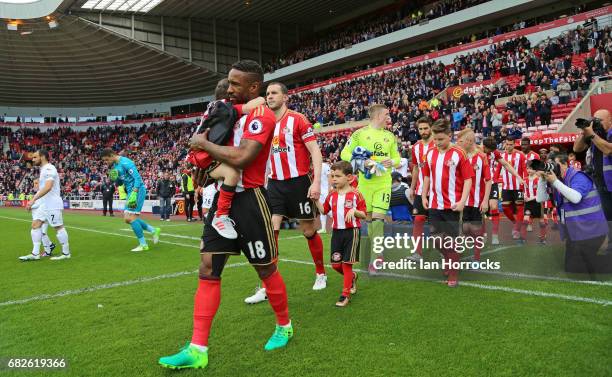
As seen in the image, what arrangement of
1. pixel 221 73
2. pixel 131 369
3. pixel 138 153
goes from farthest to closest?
pixel 138 153 → pixel 221 73 → pixel 131 369

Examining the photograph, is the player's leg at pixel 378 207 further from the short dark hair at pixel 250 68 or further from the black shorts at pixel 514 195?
the black shorts at pixel 514 195

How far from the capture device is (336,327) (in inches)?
143

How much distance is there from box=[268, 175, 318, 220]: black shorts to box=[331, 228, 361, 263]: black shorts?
384 mm

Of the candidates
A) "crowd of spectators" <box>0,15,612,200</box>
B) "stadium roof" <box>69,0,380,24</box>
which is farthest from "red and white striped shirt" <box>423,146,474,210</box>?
"stadium roof" <box>69,0,380,24</box>

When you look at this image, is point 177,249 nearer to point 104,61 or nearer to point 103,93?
point 104,61

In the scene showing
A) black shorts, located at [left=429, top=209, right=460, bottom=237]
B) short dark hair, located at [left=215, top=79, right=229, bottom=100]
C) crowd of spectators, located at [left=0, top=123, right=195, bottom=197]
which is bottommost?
black shorts, located at [left=429, top=209, right=460, bottom=237]

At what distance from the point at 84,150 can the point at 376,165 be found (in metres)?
51.0

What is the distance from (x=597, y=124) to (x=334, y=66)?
35515 millimetres

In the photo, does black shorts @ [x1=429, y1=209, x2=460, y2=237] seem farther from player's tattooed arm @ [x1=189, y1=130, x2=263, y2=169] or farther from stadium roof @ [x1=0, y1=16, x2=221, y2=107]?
stadium roof @ [x1=0, y1=16, x2=221, y2=107]

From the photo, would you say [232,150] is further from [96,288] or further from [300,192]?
[96,288]

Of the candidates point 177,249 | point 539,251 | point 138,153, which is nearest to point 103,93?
point 138,153

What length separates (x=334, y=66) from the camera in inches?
1528

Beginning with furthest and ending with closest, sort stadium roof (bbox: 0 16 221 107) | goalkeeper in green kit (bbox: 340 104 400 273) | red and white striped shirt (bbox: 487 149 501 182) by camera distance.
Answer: stadium roof (bbox: 0 16 221 107) < red and white striped shirt (bbox: 487 149 501 182) < goalkeeper in green kit (bbox: 340 104 400 273)

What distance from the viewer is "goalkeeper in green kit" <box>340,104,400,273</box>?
5477 mm
